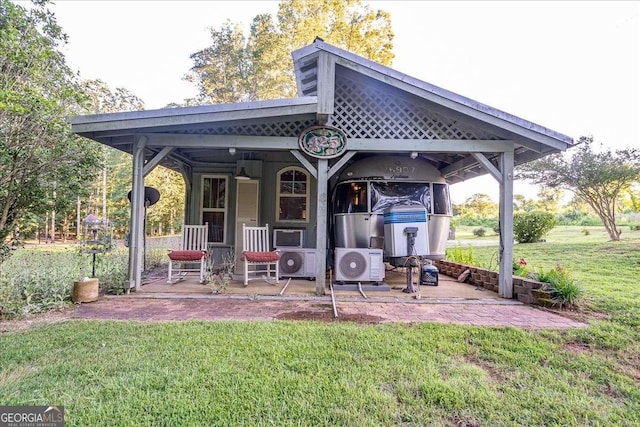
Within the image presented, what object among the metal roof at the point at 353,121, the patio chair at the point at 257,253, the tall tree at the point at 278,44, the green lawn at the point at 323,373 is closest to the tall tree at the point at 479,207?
the tall tree at the point at 278,44

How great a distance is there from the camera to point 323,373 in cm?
268

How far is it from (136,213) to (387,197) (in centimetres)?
451

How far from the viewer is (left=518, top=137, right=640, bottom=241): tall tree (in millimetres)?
13266

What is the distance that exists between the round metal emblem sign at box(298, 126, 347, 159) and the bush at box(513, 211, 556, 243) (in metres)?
13.5

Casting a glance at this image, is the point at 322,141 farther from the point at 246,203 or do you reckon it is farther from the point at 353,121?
the point at 246,203

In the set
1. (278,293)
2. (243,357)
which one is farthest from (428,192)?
(243,357)

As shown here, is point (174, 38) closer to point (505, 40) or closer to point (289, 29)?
point (289, 29)

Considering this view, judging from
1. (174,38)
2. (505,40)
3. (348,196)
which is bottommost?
(348,196)

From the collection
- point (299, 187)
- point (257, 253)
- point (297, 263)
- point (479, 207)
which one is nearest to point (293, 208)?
point (299, 187)

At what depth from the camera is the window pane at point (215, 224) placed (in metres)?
8.00

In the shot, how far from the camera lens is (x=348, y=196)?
7121 mm

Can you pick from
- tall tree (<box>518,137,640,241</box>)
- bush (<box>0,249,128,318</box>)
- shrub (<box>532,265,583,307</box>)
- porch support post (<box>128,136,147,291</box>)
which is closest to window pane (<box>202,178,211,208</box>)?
bush (<box>0,249,128,318</box>)

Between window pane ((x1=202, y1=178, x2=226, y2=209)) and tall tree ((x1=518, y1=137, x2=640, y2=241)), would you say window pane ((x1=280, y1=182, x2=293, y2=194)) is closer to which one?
window pane ((x1=202, y1=178, x2=226, y2=209))

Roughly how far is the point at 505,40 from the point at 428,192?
10.6 m
